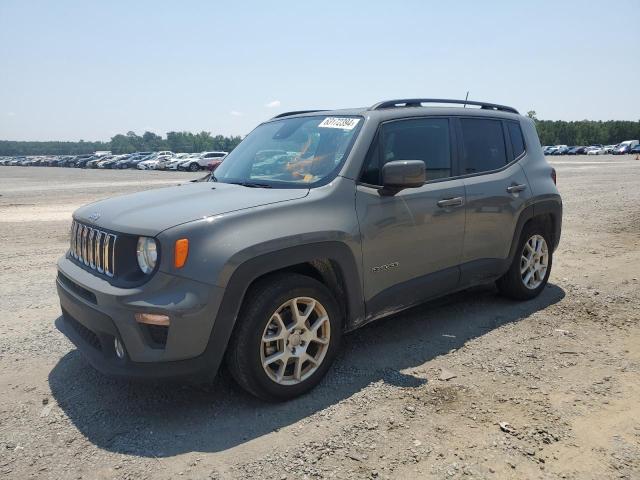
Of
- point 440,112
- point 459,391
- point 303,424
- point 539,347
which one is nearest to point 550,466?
point 459,391

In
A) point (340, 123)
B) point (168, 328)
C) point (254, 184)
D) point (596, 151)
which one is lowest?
point (168, 328)

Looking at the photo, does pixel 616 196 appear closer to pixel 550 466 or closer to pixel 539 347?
pixel 539 347

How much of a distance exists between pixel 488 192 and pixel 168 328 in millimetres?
3000

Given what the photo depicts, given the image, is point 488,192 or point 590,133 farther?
point 590,133

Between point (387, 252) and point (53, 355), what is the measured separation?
2.74m

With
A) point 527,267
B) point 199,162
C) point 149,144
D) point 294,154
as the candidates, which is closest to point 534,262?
point 527,267

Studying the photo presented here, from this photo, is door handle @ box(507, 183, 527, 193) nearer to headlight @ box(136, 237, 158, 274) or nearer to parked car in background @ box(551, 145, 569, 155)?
headlight @ box(136, 237, 158, 274)

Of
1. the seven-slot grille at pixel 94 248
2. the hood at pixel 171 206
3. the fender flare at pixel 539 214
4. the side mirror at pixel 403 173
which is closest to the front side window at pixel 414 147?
the side mirror at pixel 403 173

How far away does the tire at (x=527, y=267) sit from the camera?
5012 millimetres

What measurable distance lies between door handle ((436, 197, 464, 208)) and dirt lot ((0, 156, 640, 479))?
1.11 metres

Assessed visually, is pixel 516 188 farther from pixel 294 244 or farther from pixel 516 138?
pixel 294 244

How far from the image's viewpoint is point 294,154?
3977mm

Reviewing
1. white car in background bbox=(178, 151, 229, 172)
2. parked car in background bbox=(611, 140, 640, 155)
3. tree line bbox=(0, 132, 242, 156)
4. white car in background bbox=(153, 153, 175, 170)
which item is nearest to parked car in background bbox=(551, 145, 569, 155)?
parked car in background bbox=(611, 140, 640, 155)

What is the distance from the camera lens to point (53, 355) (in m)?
4.05
